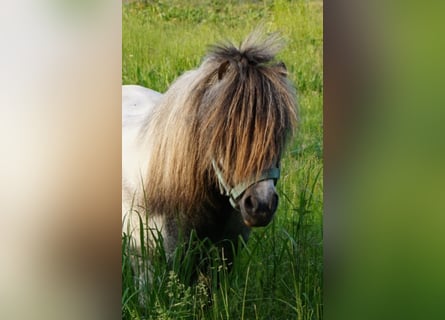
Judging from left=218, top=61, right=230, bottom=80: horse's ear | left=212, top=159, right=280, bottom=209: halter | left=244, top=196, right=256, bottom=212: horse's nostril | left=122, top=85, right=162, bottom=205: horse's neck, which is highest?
left=218, top=61, right=230, bottom=80: horse's ear

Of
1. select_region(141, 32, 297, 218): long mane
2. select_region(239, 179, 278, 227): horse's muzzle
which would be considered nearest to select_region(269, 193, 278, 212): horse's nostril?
select_region(239, 179, 278, 227): horse's muzzle

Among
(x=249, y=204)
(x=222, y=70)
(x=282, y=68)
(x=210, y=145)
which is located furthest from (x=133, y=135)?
(x=282, y=68)

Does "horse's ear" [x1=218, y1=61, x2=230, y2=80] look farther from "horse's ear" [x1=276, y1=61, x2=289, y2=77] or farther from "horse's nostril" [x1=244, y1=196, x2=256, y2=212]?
"horse's nostril" [x1=244, y1=196, x2=256, y2=212]

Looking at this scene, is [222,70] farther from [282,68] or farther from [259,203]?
[259,203]

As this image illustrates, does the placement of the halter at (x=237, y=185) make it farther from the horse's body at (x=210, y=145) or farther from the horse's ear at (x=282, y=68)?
the horse's ear at (x=282, y=68)

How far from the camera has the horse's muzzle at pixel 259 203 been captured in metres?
3.37

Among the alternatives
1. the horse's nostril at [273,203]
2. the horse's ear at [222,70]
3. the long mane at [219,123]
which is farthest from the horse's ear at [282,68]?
the horse's nostril at [273,203]

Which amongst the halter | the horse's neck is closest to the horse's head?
the halter

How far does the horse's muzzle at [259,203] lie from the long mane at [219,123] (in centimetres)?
7

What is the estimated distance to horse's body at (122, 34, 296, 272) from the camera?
3.34 metres

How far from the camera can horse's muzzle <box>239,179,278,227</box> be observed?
337 cm

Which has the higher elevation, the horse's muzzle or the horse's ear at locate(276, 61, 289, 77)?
the horse's ear at locate(276, 61, 289, 77)
